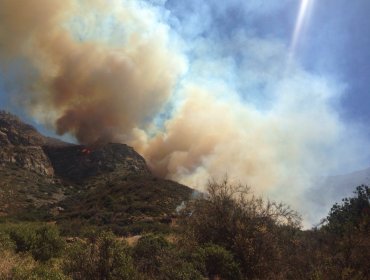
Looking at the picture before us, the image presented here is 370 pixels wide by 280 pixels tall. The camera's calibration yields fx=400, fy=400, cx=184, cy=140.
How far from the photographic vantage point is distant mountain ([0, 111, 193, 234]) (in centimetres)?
6838

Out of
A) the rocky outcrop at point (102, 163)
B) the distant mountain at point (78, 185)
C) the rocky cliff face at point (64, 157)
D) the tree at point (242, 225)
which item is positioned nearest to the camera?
the tree at point (242, 225)

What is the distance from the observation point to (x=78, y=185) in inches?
4717

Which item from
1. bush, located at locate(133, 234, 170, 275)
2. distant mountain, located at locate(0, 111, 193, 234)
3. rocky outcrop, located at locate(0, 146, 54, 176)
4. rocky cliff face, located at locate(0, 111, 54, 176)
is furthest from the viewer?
rocky cliff face, located at locate(0, 111, 54, 176)

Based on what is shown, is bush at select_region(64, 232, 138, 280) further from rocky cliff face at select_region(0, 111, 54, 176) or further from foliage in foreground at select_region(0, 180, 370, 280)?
rocky cliff face at select_region(0, 111, 54, 176)

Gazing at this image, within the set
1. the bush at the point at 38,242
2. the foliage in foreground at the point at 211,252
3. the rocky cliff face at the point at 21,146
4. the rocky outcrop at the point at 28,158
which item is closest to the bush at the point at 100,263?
the foliage in foreground at the point at 211,252

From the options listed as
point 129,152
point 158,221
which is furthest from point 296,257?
point 129,152

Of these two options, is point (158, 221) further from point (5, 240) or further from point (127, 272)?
point (127, 272)

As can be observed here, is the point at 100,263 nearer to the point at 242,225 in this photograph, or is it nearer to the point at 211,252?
the point at 211,252

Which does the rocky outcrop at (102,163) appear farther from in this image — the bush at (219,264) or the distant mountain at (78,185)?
the bush at (219,264)

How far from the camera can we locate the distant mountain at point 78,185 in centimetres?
6838

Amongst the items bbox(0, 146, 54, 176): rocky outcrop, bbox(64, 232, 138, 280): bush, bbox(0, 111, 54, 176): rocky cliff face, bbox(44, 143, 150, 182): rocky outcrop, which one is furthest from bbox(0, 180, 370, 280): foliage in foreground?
bbox(0, 111, 54, 176): rocky cliff face

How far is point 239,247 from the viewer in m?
19.1

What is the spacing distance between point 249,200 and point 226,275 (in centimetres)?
695

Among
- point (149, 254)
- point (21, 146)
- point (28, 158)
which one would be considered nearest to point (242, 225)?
point (149, 254)
